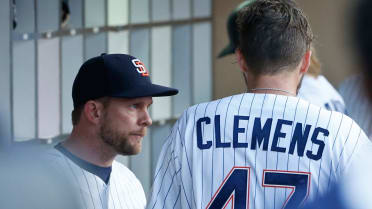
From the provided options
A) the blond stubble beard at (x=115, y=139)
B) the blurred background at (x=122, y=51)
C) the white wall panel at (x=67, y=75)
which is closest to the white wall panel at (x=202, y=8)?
the blurred background at (x=122, y=51)

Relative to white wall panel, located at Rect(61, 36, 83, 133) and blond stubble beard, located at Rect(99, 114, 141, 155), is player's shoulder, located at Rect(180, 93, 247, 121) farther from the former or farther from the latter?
white wall panel, located at Rect(61, 36, 83, 133)

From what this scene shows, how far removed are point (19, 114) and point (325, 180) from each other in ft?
7.20

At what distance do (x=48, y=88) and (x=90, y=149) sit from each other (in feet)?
5.25

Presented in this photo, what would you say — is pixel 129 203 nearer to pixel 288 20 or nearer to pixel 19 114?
pixel 288 20

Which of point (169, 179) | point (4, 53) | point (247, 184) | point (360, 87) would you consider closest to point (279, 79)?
point (247, 184)

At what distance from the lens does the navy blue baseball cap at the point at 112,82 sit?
317 cm

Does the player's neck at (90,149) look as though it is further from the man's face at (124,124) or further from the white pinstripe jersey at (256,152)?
the white pinstripe jersey at (256,152)

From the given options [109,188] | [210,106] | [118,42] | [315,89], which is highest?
[118,42]

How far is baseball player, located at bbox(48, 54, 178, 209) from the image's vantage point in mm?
3090

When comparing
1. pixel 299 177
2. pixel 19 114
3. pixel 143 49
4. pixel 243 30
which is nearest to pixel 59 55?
pixel 19 114

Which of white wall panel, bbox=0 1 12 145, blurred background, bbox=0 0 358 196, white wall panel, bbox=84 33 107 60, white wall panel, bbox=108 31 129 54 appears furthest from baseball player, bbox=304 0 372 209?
white wall panel, bbox=108 31 129 54

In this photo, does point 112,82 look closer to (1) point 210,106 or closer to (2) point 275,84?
(1) point 210,106

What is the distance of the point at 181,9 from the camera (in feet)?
19.8

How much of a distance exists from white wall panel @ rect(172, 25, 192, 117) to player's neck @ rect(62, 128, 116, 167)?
9.14 feet
